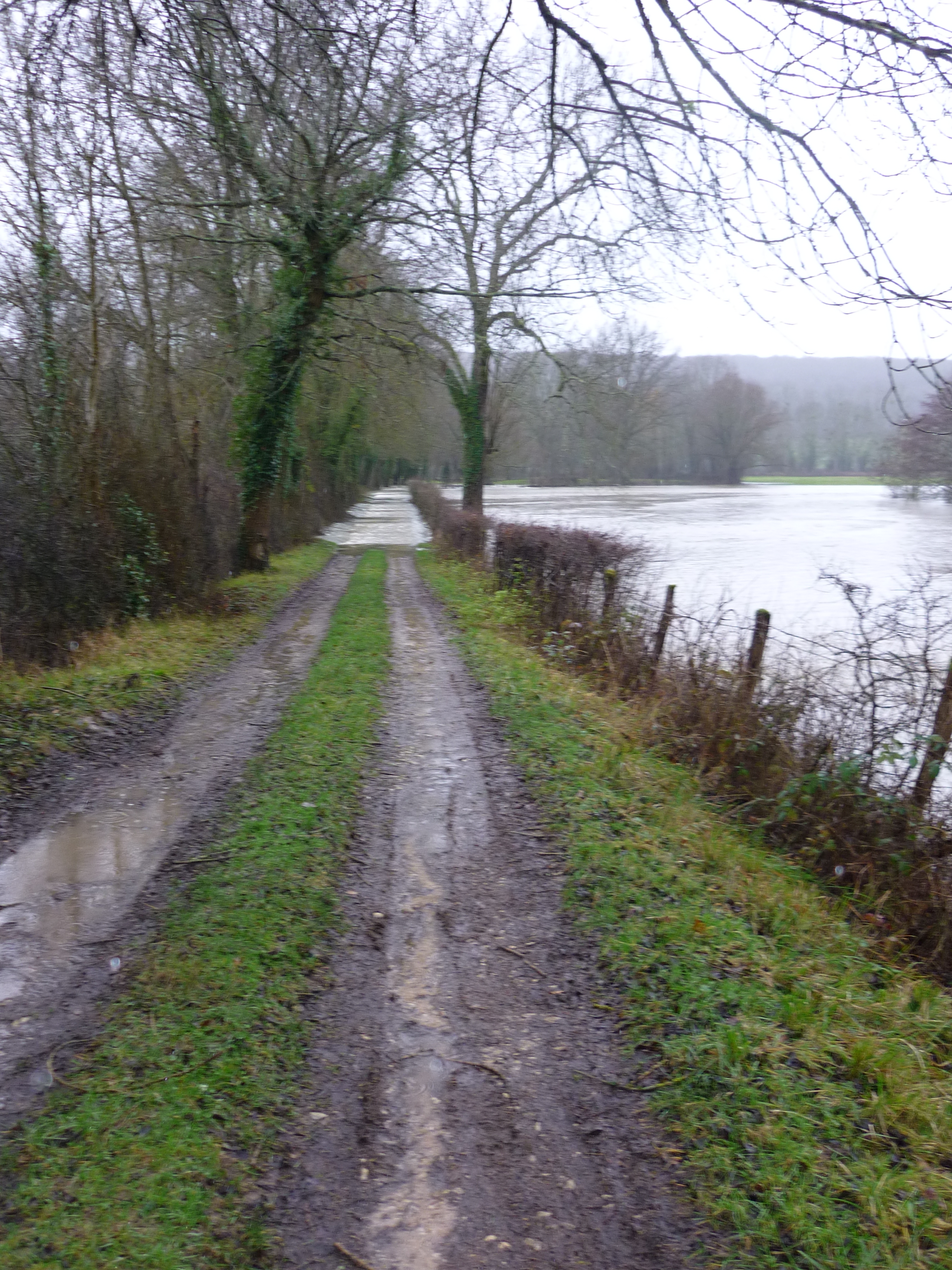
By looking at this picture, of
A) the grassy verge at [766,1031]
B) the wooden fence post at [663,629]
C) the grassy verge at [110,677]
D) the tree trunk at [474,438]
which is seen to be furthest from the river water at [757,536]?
the grassy verge at [110,677]

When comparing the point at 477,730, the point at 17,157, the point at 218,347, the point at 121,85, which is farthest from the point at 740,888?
the point at 218,347

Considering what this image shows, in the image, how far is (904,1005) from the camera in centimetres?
440

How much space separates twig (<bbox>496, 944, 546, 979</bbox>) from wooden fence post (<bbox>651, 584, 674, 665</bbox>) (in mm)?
5712

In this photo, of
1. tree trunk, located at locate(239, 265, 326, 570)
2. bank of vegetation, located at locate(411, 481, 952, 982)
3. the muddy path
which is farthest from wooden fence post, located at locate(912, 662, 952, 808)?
tree trunk, located at locate(239, 265, 326, 570)

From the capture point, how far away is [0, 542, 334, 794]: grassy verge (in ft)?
24.3

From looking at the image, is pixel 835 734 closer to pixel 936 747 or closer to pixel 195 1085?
pixel 936 747

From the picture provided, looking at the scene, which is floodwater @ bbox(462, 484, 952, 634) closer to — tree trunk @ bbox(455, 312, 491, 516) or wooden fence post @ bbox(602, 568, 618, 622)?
wooden fence post @ bbox(602, 568, 618, 622)

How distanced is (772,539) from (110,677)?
23.5m

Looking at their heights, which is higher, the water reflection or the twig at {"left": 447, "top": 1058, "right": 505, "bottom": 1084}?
the water reflection

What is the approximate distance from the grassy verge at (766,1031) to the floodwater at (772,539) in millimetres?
4464

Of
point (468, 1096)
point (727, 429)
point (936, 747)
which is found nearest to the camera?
point (468, 1096)

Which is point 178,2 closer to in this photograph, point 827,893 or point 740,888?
point 740,888

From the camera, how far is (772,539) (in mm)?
28750

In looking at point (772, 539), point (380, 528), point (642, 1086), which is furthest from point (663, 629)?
point (380, 528)
